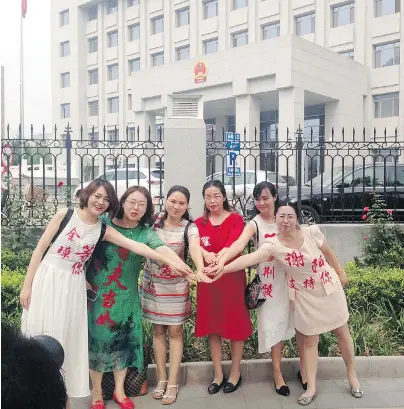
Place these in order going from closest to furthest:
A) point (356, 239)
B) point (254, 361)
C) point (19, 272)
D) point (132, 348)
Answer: point (132, 348), point (254, 361), point (19, 272), point (356, 239)

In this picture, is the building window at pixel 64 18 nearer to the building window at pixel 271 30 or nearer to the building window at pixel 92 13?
the building window at pixel 92 13

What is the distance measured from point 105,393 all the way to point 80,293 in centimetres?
91

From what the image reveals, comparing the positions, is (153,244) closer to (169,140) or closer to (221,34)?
(169,140)

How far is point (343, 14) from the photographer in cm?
2669

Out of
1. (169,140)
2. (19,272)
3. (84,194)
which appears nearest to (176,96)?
(169,140)

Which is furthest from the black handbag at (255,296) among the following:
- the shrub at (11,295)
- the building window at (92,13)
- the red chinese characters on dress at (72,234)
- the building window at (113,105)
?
the building window at (92,13)

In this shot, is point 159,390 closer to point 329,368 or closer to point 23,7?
point 329,368

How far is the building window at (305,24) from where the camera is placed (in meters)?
27.6

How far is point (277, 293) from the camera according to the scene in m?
3.60

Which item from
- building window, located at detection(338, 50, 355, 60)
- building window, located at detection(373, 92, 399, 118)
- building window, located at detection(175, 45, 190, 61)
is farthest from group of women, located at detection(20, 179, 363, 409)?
building window, located at detection(175, 45, 190, 61)

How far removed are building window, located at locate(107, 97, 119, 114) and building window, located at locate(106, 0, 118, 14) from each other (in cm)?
663

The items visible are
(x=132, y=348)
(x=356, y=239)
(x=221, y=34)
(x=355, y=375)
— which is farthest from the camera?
(x=221, y=34)

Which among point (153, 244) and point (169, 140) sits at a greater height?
point (169, 140)

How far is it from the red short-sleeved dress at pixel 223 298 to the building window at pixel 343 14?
85.7ft
